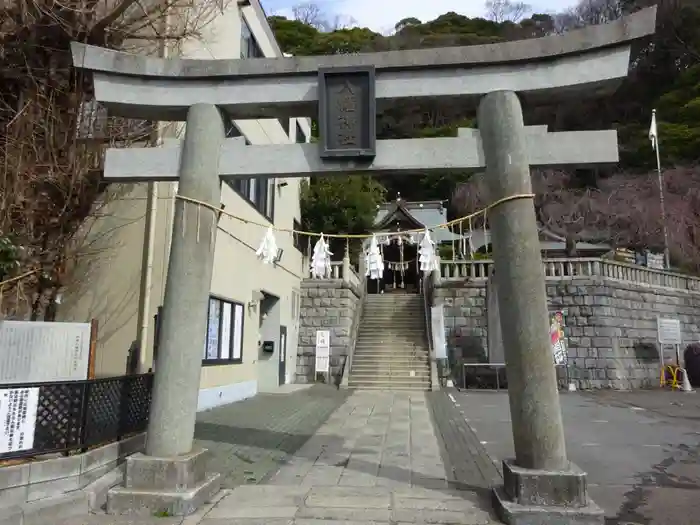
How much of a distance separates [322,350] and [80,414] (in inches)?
512

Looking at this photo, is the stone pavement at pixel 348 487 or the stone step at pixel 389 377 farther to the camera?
the stone step at pixel 389 377

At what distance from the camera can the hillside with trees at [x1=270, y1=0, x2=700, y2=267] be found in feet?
95.3

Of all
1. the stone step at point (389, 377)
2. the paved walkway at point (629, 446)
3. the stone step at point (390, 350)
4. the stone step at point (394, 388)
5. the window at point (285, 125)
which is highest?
the window at point (285, 125)

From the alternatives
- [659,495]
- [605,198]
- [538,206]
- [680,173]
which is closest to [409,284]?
[538,206]

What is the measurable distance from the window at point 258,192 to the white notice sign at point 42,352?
6695 millimetres

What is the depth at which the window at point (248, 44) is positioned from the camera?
44.8 feet

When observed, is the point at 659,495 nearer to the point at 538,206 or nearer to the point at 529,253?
the point at 529,253

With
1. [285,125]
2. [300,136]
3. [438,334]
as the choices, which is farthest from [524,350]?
[300,136]

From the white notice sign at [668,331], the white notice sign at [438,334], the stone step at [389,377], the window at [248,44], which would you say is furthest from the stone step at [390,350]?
the window at [248,44]

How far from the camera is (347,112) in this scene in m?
5.72

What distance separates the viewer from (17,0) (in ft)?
25.4

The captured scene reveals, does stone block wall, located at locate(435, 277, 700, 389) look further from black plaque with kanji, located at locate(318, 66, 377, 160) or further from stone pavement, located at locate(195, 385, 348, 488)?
black plaque with kanji, located at locate(318, 66, 377, 160)

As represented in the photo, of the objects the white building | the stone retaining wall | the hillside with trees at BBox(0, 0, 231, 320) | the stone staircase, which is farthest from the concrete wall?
the stone staircase

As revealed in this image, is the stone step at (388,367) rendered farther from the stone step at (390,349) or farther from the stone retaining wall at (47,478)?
the stone retaining wall at (47,478)
